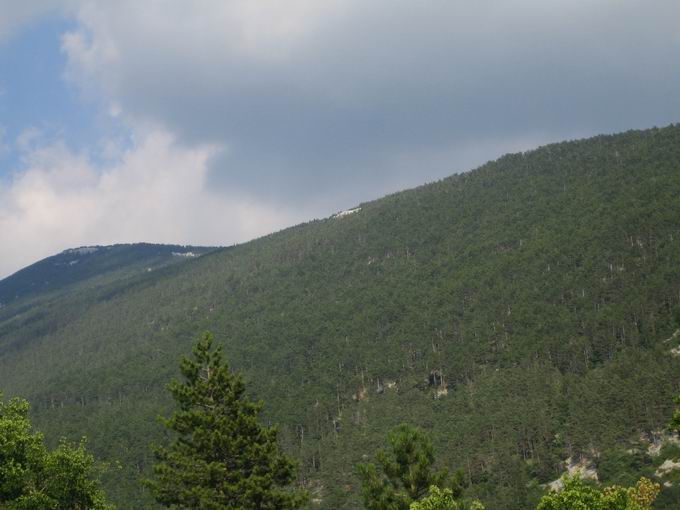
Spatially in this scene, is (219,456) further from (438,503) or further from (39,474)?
(438,503)

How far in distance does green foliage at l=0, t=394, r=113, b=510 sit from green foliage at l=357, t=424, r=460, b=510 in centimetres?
1572

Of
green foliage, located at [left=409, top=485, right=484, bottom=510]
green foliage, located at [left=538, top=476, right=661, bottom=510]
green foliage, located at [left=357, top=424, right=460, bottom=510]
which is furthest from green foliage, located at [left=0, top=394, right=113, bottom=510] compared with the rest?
green foliage, located at [left=538, top=476, right=661, bottom=510]

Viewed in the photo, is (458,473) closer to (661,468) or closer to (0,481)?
(0,481)

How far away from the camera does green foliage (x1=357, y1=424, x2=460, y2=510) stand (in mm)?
39844

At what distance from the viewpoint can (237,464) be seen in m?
32.7

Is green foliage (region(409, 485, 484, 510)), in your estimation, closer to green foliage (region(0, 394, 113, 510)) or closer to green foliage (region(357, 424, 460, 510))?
green foliage (region(0, 394, 113, 510))

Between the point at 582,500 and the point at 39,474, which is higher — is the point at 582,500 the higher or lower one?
the lower one

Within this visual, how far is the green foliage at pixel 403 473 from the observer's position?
3984 cm

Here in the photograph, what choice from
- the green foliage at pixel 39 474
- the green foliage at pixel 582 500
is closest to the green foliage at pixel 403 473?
the green foliage at pixel 39 474

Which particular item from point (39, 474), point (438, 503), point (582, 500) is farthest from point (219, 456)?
point (582, 500)

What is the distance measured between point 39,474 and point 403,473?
20579mm

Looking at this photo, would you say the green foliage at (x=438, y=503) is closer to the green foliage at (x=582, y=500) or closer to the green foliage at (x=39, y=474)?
the green foliage at (x=582, y=500)

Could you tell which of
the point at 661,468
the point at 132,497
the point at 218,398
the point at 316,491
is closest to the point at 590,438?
the point at 661,468

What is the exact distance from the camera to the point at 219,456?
107 feet
